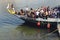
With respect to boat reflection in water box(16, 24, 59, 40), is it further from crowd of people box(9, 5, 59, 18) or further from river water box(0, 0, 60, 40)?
crowd of people box(9, 5, 59, 18)

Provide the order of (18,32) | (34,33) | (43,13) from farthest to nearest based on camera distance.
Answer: (43,13) < (18,32) < (34,33)

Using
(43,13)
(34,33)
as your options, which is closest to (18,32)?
(34,33)

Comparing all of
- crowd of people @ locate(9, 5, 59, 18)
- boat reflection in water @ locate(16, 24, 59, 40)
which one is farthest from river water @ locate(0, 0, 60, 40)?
crowd of people @ locate(9, 5, 59, 18)

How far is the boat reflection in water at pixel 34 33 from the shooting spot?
20.8 m

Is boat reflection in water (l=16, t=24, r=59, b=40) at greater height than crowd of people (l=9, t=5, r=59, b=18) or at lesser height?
lesser

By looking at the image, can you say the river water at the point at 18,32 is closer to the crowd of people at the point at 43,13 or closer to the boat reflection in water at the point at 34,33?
the boat reflection in water at the point at 34,33

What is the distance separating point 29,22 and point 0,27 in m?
3.02

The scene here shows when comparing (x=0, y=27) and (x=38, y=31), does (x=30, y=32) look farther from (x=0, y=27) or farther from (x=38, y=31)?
(x=0, y=27)

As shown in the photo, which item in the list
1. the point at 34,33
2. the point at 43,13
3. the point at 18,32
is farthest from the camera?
the point at 43,13

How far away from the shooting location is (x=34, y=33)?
22.1m

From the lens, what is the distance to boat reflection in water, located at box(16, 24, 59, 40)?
20.8m

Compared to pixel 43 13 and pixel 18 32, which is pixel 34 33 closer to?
pixel 18 32

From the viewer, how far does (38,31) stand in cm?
2241

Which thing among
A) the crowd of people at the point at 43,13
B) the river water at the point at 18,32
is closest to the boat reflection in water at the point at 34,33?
the river water at the point at 18,32
